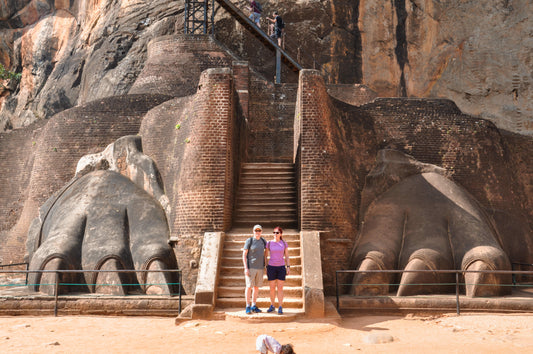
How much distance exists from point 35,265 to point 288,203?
18.8ft

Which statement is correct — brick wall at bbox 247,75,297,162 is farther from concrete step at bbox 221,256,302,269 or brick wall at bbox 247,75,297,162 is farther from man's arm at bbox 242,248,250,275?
man's arm at bbox 242,248,250,275

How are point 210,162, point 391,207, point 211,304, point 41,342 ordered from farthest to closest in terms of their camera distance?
point 391,207 < point 210,162 < point 211,304 < point 41,342

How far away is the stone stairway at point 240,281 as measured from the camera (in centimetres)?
998

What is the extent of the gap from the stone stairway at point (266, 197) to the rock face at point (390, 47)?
36.3ft

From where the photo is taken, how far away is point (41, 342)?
8.22 metres

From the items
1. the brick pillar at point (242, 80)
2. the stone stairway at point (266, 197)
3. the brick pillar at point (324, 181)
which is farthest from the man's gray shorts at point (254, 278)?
the brick pillar at point (242, 80)

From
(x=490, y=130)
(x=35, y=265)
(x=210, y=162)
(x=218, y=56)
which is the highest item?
(x=218, y=56)

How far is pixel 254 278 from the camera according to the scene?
9461 millimetres

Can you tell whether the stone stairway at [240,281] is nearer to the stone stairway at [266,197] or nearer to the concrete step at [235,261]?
the concrete step at [235,261]

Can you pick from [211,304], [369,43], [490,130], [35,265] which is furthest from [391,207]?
[369,43]

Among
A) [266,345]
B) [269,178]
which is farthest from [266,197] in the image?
[266,345]

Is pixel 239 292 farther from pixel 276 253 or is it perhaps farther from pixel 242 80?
pixel 242 80

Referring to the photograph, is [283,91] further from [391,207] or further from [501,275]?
[501,275]

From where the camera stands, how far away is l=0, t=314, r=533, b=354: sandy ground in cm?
787
